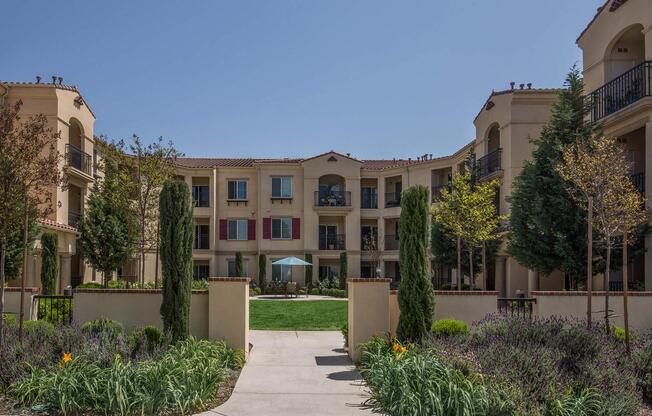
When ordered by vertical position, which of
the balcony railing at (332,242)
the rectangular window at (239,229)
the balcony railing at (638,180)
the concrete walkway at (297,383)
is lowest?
the concrete walkway at (297,383)

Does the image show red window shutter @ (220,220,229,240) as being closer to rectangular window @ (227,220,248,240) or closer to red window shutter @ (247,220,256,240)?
rectangular window @ (227,220,248,240)

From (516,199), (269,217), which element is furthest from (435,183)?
(516,199)

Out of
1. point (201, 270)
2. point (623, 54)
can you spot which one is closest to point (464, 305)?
point (623, 54)

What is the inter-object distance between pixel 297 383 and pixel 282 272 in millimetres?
29045

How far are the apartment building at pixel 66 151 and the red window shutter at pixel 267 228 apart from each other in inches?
497

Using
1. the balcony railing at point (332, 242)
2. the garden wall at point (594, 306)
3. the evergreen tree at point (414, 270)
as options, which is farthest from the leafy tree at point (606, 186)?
the balcony railing at point (332, 242)

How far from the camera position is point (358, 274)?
127ft

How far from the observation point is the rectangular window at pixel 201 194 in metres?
38.7

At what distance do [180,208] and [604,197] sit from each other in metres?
8.37

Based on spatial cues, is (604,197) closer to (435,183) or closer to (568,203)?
(568,203)

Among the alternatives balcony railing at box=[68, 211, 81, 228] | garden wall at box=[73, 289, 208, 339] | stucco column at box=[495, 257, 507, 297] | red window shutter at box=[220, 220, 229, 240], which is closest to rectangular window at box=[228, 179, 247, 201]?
red window shutter at box=[220, 220, 229, 240]

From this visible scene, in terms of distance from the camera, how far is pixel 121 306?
41.3 feet

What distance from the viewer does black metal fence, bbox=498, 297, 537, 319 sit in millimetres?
12816

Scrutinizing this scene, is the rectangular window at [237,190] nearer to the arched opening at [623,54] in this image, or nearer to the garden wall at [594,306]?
the arched opening at [623,54]
